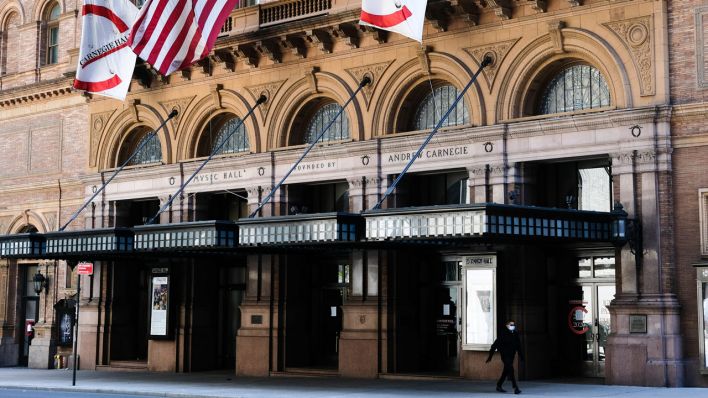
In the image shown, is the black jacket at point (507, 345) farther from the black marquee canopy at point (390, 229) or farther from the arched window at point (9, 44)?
the arched window at point (9, 44)

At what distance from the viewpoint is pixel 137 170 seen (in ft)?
133

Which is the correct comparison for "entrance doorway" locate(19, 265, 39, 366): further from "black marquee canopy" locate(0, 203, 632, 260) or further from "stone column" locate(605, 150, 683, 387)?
"stone column" locate(605, 150, 683, 387)

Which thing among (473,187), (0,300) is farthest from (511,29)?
(0,300)

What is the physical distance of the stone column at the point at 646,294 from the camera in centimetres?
2742

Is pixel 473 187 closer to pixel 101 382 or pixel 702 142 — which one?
pixel 702 142

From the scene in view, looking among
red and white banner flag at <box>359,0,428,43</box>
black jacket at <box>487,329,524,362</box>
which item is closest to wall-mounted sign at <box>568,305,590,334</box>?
black jacket at <box>487,329,524,362</box>

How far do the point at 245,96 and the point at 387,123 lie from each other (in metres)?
6.09

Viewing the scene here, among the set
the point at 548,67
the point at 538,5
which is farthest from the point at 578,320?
the point at 538,5

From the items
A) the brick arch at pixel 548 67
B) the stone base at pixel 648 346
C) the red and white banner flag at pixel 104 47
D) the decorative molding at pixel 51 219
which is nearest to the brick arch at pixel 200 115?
the red and white banner flag at pixel 104 47

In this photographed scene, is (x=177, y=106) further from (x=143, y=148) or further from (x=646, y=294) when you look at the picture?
(x=646, y=294)

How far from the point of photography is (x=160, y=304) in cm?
3856

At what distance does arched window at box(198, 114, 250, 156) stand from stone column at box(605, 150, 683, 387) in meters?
14.4

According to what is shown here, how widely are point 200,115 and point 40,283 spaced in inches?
393

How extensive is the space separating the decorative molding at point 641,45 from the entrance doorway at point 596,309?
4939mm
